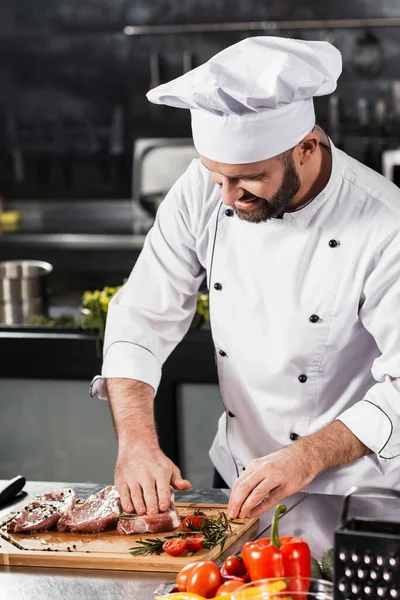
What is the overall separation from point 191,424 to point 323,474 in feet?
5.03

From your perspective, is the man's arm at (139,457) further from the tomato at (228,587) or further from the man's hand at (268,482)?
the tomato at (228,587)

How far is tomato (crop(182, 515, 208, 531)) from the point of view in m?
2.06

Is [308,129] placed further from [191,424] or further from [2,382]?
[2,382]

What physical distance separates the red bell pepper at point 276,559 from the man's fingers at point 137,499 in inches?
19.7

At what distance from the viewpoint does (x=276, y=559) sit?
1580 mm

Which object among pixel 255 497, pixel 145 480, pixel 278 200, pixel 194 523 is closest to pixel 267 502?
pixel 255 497

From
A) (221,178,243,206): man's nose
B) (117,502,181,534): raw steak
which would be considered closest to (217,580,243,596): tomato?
(117,502,181,534): raw steak

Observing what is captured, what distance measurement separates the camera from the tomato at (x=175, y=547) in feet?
6.24

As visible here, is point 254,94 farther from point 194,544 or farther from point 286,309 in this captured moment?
point 194,544

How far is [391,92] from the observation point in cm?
657

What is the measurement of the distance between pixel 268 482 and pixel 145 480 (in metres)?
0.28

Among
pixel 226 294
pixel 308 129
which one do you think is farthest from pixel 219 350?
pixel 308 129

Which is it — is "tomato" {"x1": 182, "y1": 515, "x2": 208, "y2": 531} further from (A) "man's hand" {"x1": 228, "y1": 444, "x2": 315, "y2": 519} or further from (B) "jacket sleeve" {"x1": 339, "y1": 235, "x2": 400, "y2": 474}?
(B) "jacket sleeve" {"x1": 339, "y1": 235, "x2": 400, "y2": 474}

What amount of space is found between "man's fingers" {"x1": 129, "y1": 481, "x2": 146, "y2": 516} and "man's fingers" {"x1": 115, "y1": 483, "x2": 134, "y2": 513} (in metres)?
0.01
